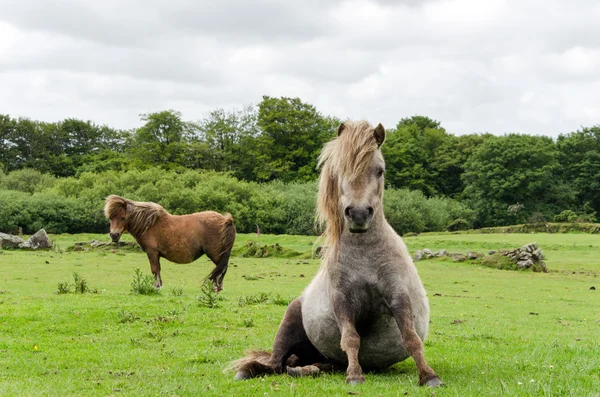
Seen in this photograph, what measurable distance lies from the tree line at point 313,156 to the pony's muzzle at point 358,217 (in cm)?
5860

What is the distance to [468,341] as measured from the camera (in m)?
8.80

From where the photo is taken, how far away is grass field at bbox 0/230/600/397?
5.36 metres

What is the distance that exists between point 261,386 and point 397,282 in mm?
1645

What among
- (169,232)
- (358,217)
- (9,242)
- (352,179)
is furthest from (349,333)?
(9,242)

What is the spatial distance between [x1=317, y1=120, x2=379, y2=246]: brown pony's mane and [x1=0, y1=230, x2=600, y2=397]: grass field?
1.60 meters

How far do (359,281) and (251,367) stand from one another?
1632 mm

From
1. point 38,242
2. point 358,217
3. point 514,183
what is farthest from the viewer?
point 514,183

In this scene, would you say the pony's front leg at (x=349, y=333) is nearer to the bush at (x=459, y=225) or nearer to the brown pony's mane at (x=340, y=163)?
the brown pony's mane at (x=340, y=163)

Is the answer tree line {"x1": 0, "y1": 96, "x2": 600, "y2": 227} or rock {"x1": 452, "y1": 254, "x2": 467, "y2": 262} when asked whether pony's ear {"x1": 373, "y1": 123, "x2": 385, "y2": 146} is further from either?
tree line {"x1": 0, "y1": 96, "x2": 600, "y2": 227}

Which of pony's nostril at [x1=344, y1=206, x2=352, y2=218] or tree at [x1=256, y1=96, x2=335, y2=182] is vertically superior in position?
tree at [x1=256, y1=96, x2=335, y2=182]

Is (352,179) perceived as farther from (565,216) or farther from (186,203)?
(565,216)

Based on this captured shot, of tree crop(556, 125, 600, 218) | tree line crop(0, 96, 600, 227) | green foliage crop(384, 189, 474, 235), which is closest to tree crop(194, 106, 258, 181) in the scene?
tree line crop(0, 96, 600, 227)

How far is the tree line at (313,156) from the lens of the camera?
66.6 metres

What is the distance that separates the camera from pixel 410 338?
516cm
